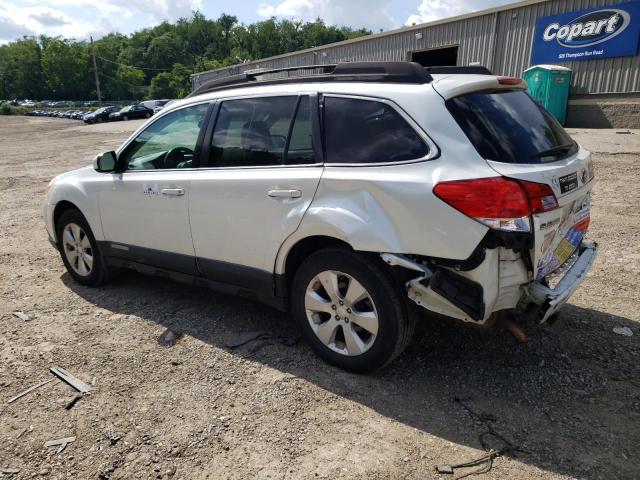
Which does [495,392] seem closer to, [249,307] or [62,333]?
[249,307]

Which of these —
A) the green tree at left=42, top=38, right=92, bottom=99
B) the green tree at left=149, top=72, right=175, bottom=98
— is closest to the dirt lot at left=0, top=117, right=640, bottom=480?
the green tree at left=149, top=72, right=175, bottom=98

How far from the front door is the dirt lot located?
57 centimetres

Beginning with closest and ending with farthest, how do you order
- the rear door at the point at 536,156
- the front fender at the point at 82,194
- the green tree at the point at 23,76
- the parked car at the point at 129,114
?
the rear door at the point at 536,156, the front fender at the point at 82,194, the parked car at the point at 129,114, the green tree at the point at 23,76

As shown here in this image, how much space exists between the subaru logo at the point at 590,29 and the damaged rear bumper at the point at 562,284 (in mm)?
16217

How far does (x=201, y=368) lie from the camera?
340cm

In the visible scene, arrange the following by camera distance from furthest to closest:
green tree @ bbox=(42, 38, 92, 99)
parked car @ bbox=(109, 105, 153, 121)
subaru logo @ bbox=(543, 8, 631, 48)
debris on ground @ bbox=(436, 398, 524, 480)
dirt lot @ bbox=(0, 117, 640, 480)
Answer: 1. green tree @ bbox=(42, 38, 92, 99)
2. parked car @ bbox=(109, 105, 153, 121)
3. subaru logo @ bbox=(543, 8, 631, 48)
4. dirt lot @ bbox=(0, 117, 640, 480)
5. debris on ground @ bbox=(436, 398, 524, 480)

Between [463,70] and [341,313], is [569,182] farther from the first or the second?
[341,313]

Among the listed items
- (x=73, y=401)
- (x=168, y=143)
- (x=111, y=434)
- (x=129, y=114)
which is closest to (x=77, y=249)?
(x=168, y=143)

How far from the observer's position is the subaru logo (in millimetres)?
15943

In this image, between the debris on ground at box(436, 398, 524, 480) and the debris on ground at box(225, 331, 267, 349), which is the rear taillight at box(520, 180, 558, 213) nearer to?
the debris on ground at box(436, 398, 524, 480)

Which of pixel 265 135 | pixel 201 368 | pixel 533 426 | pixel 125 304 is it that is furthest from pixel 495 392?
pixel 125 304

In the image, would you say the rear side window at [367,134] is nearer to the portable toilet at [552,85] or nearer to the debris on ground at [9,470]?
the debris on ground at [9,470]

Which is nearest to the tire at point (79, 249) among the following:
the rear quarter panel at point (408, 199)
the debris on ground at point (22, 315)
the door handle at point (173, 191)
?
the debris on ground at point (22, 315)

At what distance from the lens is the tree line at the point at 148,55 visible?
100750mm
